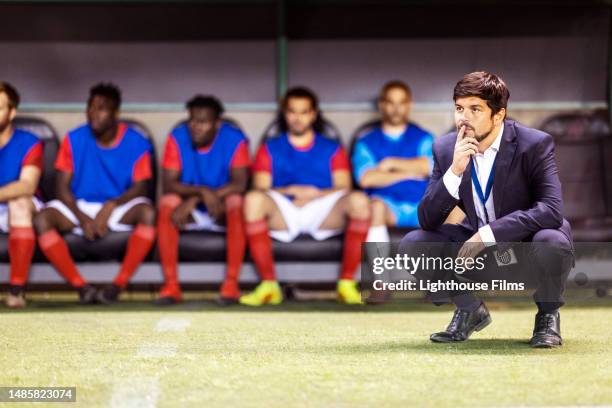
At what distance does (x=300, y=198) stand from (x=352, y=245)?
0.65m

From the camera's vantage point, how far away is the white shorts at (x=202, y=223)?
7433 mm

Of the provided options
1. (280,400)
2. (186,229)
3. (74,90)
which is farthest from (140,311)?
(280,400)

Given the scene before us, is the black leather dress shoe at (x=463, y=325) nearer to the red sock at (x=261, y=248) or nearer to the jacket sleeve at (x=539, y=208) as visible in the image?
the jacket sleeve at (x=539, y=208)

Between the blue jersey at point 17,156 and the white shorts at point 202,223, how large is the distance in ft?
3.69

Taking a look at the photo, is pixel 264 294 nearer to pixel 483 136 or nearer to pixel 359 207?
pixel 359 207

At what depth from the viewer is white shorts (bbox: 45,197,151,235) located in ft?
24.3

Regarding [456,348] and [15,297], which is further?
[15,297]

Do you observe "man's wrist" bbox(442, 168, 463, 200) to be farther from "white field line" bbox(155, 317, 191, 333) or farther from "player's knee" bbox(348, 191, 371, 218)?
"player's knee" bbox(348, 191, 371, 218)

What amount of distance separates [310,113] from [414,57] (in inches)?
49.5

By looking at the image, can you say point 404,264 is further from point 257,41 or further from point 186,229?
point 257,41

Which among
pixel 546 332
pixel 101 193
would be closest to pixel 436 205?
pixel 546 332

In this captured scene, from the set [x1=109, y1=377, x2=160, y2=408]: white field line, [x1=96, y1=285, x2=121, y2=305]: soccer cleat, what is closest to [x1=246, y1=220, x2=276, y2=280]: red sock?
[x1=96, y1=285, x2=121, y2=305]: soccer cleat

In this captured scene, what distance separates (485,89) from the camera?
4.27m

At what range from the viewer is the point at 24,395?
3.35 meters
